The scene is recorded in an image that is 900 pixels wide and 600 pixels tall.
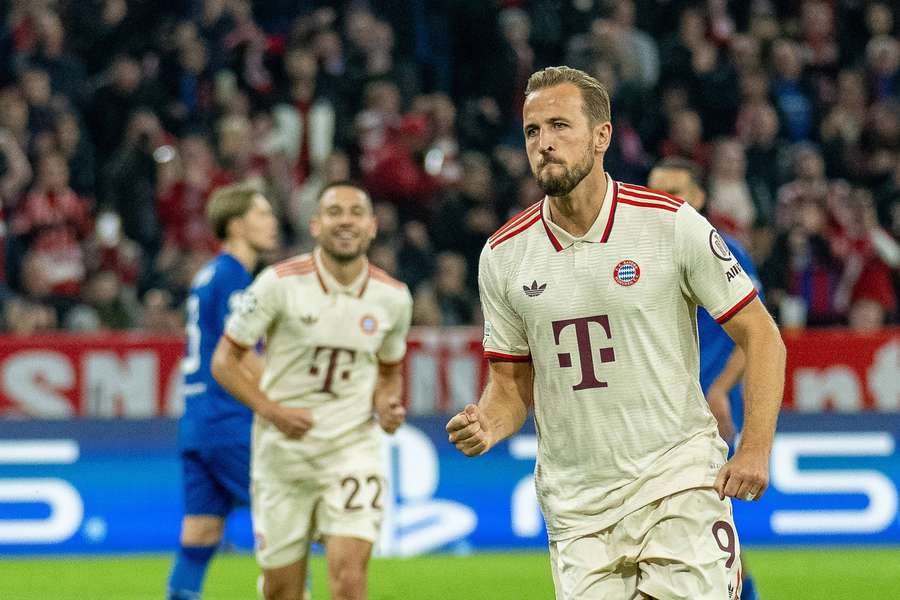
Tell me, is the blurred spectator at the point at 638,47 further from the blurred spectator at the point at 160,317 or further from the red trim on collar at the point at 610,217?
the red trim on collar at the point at 610,217

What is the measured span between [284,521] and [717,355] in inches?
87.6

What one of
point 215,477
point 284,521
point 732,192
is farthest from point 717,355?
point 732,192

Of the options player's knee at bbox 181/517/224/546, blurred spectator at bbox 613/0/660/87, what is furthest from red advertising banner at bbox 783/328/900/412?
player's knee at bbox 181/517/224/546

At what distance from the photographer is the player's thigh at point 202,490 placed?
7.68m

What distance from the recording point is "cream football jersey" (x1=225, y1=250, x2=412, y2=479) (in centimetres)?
698

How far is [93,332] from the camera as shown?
12867 mm

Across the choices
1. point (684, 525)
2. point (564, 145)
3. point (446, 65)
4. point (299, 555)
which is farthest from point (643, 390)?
point (446, 65)

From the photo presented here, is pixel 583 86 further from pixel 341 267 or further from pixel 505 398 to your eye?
pixel 341 267

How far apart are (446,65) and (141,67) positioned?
126 inches

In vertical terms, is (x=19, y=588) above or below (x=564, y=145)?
below

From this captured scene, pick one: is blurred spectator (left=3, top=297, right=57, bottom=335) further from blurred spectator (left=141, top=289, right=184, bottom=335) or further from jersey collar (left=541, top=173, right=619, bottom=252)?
jersey collar (left=541, top=173, right=619, bottom=252)

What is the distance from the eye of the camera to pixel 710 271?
4355 millimetres

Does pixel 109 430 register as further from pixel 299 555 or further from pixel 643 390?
pixel 643 390

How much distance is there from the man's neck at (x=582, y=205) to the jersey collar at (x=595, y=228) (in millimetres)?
14
